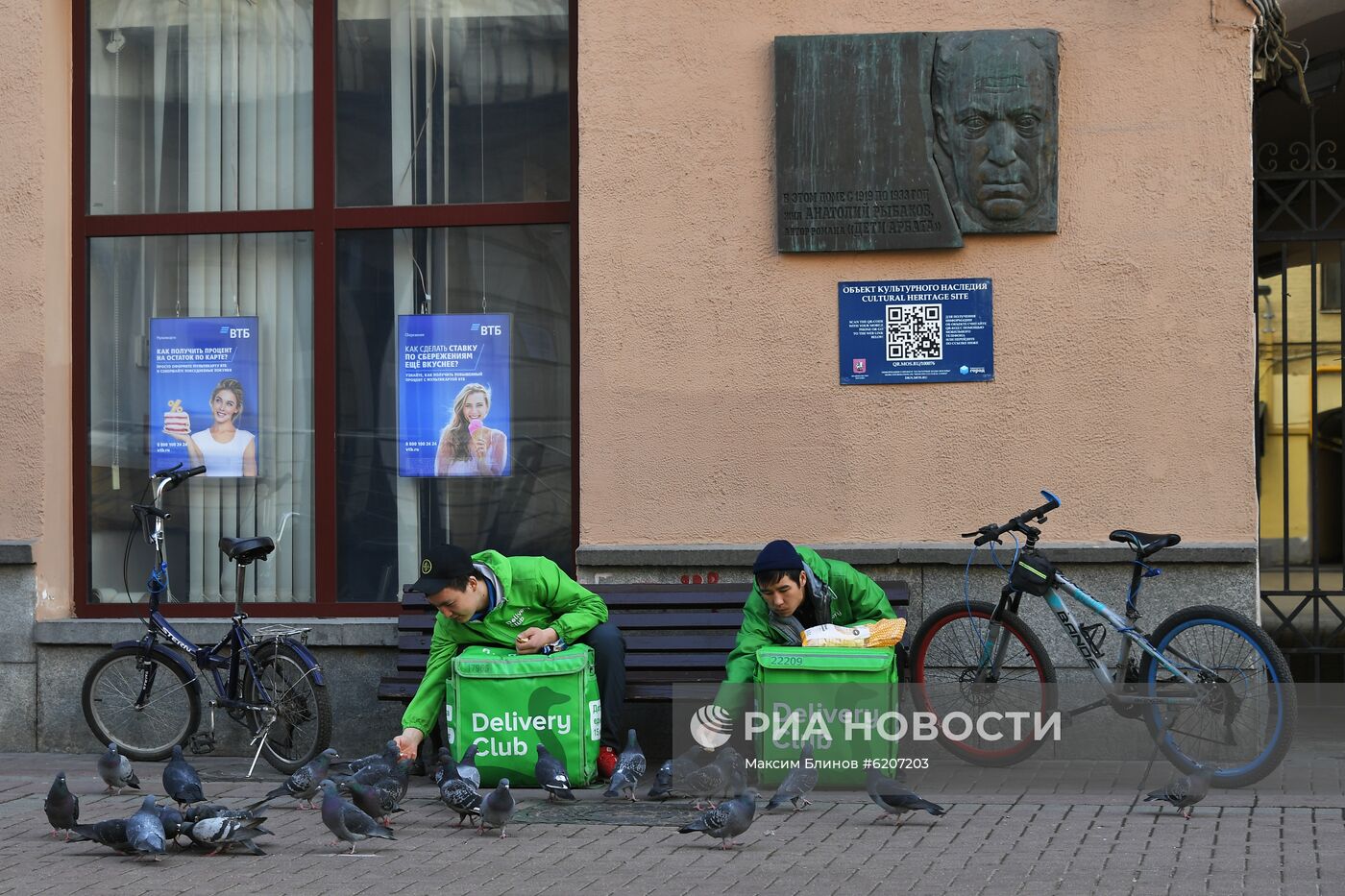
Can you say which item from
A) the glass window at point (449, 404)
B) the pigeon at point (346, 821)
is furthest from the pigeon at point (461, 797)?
the glass window at point (449, 404)

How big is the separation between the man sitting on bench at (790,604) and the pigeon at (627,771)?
489mm

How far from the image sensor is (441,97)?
9.48 metres

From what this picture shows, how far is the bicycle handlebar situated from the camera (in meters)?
7.75

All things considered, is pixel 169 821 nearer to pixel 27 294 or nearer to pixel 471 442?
pixel 471 442

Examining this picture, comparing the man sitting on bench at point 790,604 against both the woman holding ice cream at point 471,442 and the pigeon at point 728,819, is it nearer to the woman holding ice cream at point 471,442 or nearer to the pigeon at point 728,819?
the pigeon at point 728,819

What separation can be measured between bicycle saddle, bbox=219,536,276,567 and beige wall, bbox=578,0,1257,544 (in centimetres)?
162

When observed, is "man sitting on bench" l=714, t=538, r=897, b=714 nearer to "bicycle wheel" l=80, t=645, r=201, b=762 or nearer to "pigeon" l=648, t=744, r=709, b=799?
"pigeon" l=648, t=744, r=709, b=799

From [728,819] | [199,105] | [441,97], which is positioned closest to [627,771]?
[728,819]

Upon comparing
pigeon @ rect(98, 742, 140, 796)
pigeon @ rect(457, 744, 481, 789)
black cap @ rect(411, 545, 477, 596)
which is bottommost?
pigeon @ rect(98, 742, 140, 796)

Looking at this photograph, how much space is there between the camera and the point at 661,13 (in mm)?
8789

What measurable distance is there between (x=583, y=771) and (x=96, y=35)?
515 centimetres

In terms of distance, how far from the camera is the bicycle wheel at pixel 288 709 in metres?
8.28

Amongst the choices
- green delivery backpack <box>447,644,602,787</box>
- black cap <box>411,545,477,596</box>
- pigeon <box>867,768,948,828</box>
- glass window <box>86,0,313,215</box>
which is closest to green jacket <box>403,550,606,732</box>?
green delivery backpack <box>447,644,602,787</box>

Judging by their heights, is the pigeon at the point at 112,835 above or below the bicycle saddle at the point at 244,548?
below
